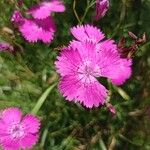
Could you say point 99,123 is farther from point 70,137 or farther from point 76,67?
point 76,67

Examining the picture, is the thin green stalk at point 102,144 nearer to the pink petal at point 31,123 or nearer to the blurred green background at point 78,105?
the blurred green background at point 78,105

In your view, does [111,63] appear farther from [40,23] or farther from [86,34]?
[40,23]

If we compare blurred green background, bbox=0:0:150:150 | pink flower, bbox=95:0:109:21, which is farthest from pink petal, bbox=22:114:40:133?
pink flower, bbox=95:0:109:21

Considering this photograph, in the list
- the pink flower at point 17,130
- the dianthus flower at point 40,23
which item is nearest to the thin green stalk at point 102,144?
the pink flower at point 17,130

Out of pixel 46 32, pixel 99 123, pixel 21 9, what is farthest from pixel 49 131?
pixel 21 9

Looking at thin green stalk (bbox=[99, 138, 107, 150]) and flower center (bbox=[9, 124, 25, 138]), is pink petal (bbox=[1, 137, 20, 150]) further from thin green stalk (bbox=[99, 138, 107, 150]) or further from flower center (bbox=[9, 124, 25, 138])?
thin green stalk (bbox=[99, 138, 107, 150])

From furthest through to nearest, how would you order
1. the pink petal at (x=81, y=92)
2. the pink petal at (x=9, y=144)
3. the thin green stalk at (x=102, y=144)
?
the thin green stalk at (x=102, y=144) < the pink petal at (x=9, y=144) < the pink petal at (x=81, y=92)
